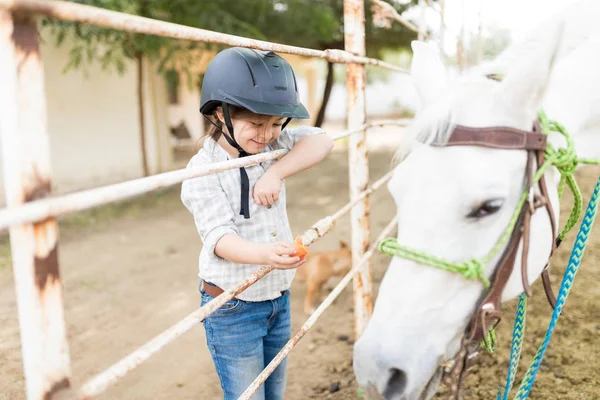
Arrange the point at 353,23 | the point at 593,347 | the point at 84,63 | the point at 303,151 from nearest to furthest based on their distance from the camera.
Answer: the point at 303,151, the point at 353,23, the point at 593,347, the point at 84,63

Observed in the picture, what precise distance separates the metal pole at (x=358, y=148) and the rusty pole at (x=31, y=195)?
165cm

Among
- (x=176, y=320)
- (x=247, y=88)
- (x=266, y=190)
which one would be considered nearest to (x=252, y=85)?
(x=247, y=88)

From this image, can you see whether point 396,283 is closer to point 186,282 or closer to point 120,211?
point 186,282

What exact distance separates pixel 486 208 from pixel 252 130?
72cm

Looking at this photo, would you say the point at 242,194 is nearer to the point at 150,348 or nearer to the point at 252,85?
the point at 252,85


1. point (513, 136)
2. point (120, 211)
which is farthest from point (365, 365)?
point (120, 211)

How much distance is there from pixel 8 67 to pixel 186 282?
3520mm

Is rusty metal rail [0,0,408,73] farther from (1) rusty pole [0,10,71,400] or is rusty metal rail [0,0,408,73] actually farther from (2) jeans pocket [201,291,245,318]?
(2) jeans pocket [201,291,245,318]

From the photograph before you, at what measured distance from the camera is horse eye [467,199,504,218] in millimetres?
1123

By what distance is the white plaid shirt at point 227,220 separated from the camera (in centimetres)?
142

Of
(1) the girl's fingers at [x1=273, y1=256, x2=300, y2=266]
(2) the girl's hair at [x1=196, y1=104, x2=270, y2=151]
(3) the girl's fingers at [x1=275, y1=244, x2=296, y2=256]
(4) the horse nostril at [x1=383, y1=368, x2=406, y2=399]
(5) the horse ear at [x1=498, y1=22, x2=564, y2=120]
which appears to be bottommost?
(4) the horse nostril at [x1=383, y1=368, x2=406, y2=399]

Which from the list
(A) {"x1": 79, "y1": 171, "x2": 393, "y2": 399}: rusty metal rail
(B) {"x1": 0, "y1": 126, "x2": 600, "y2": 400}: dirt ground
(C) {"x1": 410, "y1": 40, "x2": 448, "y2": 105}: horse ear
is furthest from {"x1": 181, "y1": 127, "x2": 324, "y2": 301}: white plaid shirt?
(B) {"x1": 0, "y1": 126, "x2": 600, "y2": 400}: dirt ground

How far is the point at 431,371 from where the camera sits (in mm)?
1140

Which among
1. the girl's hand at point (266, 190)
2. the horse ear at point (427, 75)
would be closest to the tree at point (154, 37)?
the girl's hand at point (266, 190)
